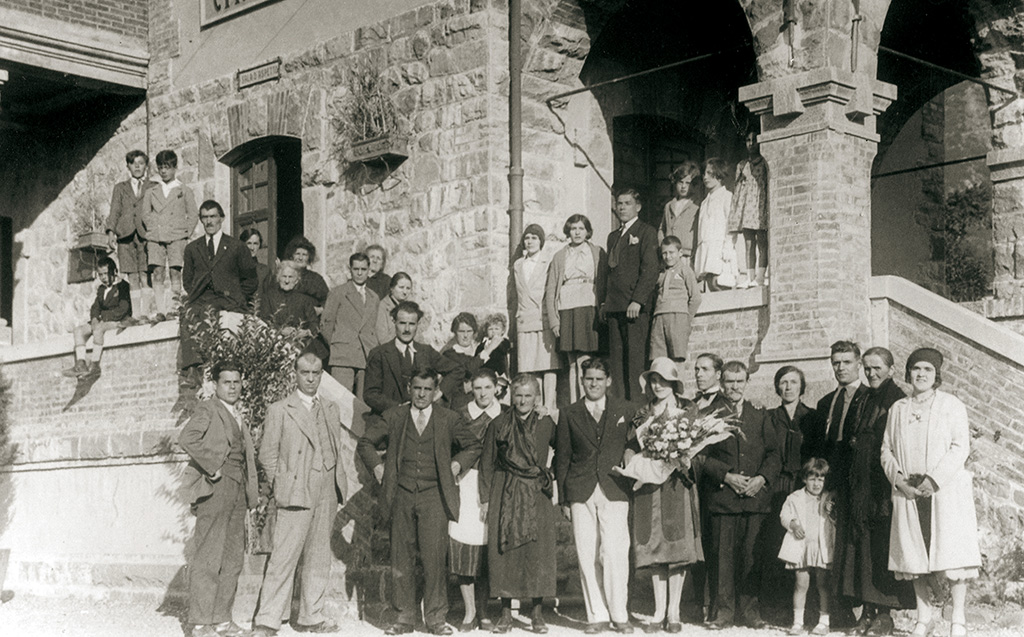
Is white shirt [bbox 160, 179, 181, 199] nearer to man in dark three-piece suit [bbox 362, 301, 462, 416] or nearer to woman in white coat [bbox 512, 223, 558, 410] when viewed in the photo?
woman in white coat [bbox 512, 223, 558, 410]

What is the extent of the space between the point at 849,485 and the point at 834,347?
100 cm

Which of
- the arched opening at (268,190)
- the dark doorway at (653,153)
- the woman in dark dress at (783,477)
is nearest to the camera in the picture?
the woman in dark dress at (783,477)

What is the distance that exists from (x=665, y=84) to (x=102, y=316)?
652cm

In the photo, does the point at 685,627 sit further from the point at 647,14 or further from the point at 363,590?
the point at 647,14

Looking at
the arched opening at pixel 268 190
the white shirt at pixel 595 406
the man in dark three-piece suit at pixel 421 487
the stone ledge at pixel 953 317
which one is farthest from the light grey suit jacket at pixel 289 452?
the arched opening at pixel 268 190

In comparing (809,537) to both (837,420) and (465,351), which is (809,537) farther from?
(465,351)

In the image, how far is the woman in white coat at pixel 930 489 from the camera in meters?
8.55

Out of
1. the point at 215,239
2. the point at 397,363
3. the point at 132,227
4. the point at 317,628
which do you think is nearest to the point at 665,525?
the point at 317,628

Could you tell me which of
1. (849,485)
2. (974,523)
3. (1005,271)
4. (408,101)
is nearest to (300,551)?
(849,485)

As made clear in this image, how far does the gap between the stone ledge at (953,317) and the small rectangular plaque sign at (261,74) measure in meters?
7.39

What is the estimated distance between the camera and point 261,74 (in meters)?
15.8

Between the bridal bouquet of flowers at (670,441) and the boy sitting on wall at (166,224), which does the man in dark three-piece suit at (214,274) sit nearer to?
the boy sitting on wall at (166,224)

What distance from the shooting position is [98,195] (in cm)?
1791

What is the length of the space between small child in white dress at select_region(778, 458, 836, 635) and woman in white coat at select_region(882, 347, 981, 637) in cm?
52
